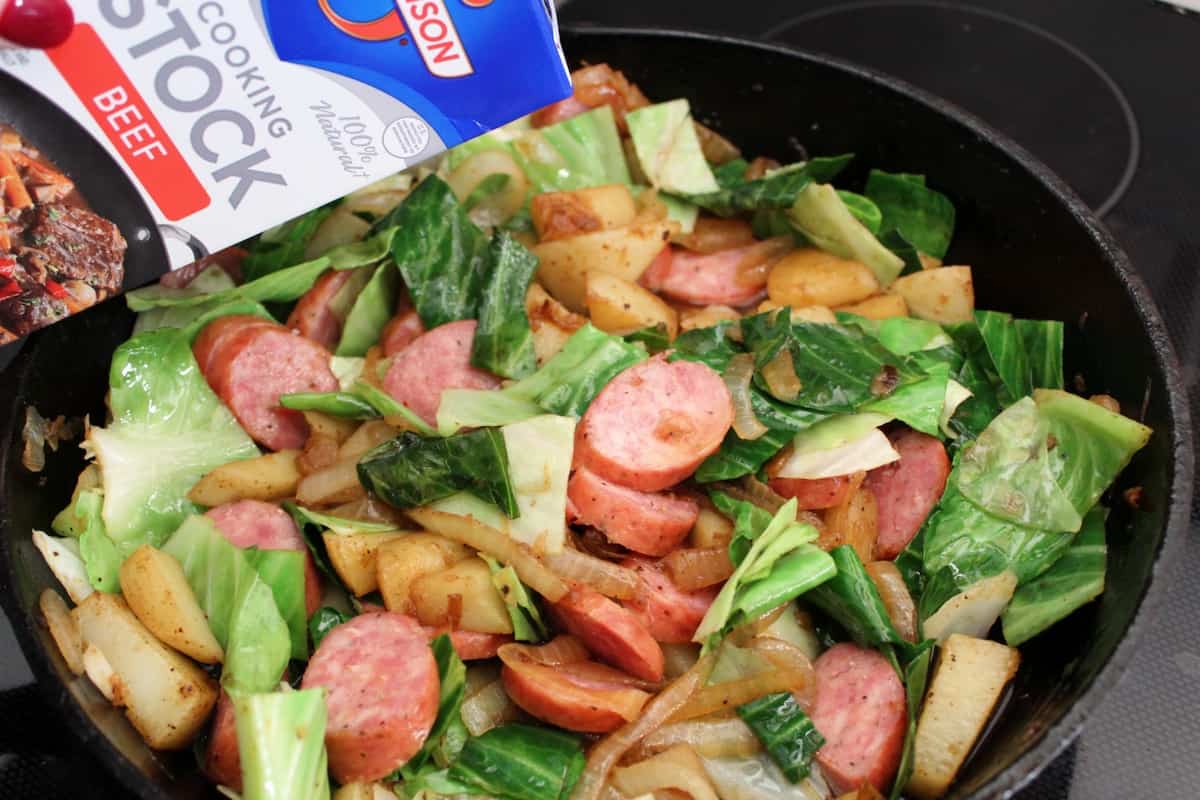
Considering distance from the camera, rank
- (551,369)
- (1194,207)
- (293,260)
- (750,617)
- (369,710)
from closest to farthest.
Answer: (369,710)
(750,617)
(551,369)
(293,260)
(1194,207)

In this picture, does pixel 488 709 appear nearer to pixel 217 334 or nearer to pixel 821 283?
pixel 217 334

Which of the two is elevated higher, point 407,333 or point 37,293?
point 37,293

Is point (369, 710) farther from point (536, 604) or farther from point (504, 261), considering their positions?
point (504, 261)

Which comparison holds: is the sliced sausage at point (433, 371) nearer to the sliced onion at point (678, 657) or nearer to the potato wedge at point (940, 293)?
the sliced onion at point (678, 657)

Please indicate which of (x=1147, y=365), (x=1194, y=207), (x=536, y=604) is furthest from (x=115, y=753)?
(x=1194, y=207)

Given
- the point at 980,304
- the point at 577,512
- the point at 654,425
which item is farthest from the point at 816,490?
the point at 980,304

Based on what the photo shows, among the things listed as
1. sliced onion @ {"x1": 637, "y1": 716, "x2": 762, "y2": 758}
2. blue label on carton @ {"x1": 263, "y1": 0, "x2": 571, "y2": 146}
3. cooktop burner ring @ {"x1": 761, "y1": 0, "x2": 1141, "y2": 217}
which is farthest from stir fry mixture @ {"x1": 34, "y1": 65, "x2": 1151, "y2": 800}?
cooktop burner ring @ {"x1": 761, "y1": 0, "x2": 1141, "y2": 217}
